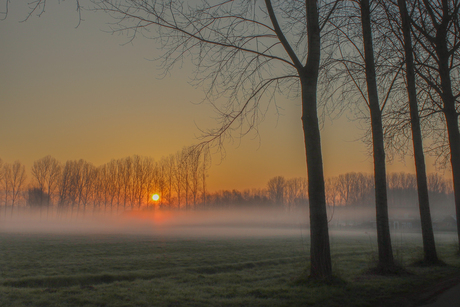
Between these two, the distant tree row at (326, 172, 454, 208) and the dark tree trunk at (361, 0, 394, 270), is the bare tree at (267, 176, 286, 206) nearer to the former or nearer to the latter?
the distant tree row at (326, 172, 454, 208)

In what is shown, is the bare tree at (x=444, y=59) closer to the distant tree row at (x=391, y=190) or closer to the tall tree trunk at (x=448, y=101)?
the tall tree trunk at (x=448, y=101)

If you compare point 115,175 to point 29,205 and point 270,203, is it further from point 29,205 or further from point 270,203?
point 270,203

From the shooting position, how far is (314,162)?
284 inches

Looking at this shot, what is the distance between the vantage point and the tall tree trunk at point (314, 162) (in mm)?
6934

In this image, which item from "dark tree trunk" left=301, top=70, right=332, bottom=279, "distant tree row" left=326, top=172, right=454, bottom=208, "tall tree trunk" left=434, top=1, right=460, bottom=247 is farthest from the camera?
"distant tree row" left=326, top=172, right=454, bottom=208

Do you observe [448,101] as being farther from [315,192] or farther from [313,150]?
[315,192]

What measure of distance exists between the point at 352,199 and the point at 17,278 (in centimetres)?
9945

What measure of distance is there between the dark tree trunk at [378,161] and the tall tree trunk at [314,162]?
8.29 feet

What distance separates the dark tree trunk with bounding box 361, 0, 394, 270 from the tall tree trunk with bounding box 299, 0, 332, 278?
8.29 ft

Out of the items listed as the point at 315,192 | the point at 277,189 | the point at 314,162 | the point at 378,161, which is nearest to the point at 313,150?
the point at 314,162

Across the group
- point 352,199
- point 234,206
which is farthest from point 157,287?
point 352,199

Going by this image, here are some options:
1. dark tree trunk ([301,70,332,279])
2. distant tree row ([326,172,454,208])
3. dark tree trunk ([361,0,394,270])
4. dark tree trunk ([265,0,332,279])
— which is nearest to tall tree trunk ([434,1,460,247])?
dark tree trunk ([361,0,394,270])

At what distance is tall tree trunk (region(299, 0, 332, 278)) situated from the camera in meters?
6.93

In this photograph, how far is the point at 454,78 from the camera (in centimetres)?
1374
